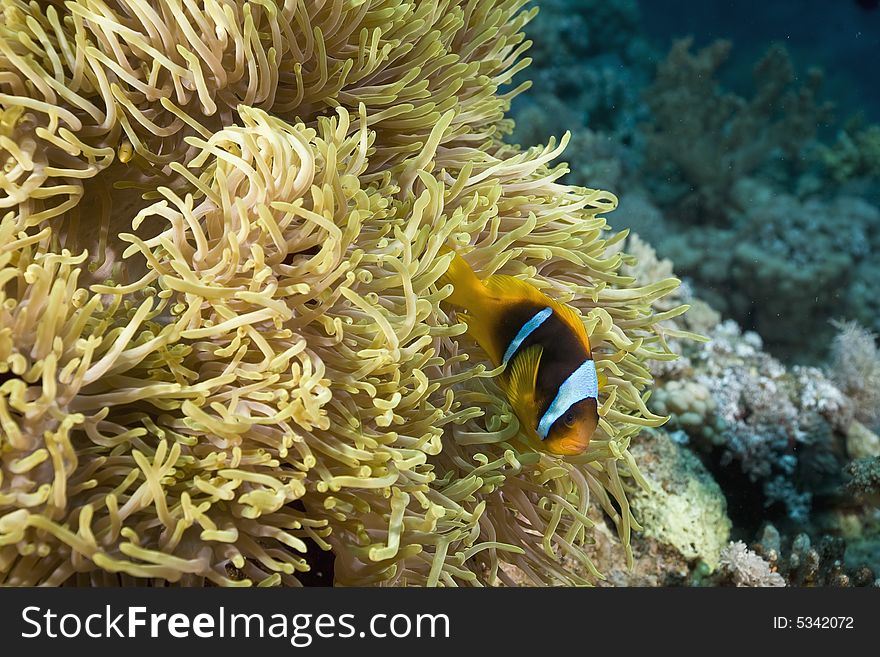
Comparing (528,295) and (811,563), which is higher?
(528,295)

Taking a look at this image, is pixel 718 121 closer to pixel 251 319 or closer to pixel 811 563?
pixel 811 563

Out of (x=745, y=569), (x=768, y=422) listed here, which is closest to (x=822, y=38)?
(x=768, y=422)

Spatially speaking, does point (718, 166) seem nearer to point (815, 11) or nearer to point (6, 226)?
point (815, 11)

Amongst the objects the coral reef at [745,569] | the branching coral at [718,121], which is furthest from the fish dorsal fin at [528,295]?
the branching coral at [718,121]

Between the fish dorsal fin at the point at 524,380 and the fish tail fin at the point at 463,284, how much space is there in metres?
0.13

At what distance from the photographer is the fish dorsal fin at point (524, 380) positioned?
3.91ft

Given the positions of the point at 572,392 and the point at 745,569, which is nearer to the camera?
the point at 572,392

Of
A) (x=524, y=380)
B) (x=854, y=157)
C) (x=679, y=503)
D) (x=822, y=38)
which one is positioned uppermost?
(x=822, y=38)

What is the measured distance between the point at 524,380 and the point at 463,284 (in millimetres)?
198

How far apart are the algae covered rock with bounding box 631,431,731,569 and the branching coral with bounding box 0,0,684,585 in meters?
0.62

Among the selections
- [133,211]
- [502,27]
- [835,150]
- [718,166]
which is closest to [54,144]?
[133,211]

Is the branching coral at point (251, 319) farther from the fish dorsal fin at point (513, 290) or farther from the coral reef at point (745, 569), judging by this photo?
the coral reef at point (745, 569)

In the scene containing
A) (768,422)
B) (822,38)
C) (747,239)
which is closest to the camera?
(768,422)

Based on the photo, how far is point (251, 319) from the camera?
1.01m
